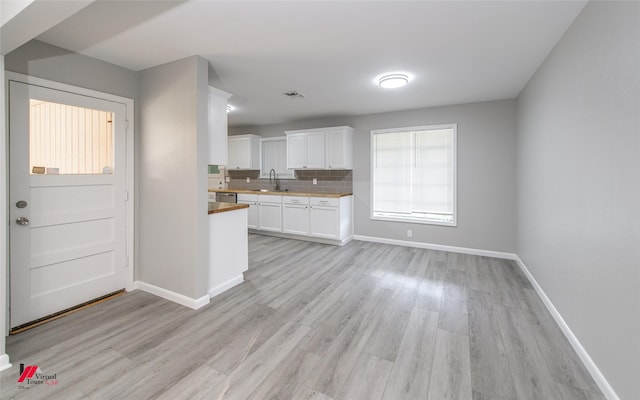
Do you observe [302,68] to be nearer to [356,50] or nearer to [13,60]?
[356,50]

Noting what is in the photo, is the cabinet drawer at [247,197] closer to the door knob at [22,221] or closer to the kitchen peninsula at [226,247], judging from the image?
→ the kitchen peninsula at [226,247]

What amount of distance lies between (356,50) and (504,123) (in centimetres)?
298

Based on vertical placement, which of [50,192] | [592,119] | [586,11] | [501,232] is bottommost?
[501,232]

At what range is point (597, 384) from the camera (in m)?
1.74

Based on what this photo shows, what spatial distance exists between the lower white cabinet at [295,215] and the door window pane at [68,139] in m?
3.08

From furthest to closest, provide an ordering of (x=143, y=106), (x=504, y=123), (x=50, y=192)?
(x=504, y=123)
(x=143, y=106)
(x=50, y=192)

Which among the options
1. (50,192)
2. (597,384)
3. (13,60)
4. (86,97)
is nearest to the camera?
(597,384)

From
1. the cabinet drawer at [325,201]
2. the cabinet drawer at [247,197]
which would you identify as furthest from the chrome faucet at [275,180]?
the cabinet drawer at [325,201]

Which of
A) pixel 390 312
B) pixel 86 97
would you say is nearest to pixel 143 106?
pixel 86 97

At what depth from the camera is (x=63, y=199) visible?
2600mm

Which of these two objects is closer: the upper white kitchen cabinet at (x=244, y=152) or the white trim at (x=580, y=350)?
the white trim at (x=580, y=350)

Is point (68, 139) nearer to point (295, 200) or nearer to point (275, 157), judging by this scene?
point (295, 200)

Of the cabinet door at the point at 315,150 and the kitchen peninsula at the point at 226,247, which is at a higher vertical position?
the cabinet door at the point at 315,150

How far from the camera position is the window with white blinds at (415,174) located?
15.7 ft
